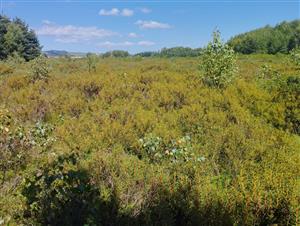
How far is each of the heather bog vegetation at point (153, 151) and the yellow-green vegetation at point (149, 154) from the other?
0.06 feet

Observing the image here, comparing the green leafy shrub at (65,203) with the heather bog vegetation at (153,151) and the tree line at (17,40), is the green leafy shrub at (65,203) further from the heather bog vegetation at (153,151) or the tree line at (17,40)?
the tree line at (17,40)

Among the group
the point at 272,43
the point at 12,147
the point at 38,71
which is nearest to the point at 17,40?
the point at 38,71

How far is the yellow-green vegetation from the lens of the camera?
3.70 meters

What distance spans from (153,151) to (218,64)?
6.06 m

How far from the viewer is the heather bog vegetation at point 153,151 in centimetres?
371

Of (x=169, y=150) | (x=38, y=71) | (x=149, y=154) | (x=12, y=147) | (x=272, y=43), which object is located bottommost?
(x=149, y=154)

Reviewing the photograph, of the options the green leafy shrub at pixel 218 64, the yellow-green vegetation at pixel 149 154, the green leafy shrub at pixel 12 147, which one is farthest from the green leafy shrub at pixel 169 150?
the green leafy shrub at pixel 218 64

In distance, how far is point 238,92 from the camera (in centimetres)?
998

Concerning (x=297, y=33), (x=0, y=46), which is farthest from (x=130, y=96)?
(x=297, y=33)

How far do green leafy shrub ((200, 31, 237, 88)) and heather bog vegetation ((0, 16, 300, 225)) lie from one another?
1.4 inches

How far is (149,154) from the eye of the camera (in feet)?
19.8

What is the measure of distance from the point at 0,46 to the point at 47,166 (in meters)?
39.3

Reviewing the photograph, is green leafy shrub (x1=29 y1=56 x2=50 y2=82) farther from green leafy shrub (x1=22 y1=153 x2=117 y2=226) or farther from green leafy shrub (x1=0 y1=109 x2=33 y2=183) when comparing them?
green leafy shrub (x1=22 y1=153 x2=117 y2=226)

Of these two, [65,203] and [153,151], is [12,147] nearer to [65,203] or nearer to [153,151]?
[65,203]
